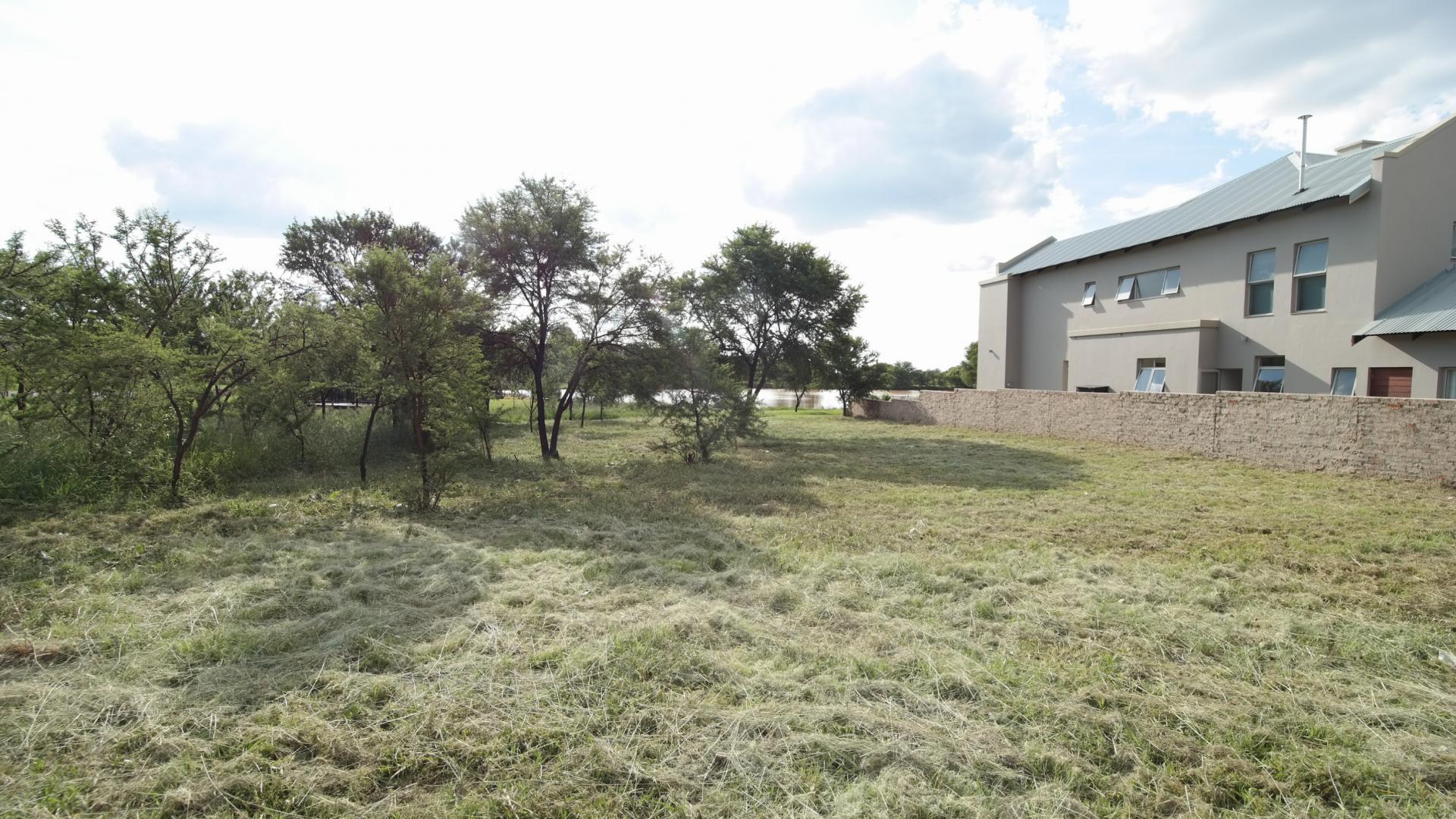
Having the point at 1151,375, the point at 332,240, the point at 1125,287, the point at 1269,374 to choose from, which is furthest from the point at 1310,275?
the point at 332,240

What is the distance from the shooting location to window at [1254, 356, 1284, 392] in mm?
14203

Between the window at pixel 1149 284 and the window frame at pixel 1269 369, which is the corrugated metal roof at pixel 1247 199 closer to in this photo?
the window at pixel 1149 284

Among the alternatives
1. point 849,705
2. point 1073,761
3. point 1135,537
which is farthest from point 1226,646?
point 1135,537

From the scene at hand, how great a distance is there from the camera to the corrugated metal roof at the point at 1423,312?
36.1 feet

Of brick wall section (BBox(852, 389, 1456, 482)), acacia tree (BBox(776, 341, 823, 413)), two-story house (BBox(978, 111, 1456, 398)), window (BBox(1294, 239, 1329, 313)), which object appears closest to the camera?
brick wall section (BBox(852, 389, 1456, 482))

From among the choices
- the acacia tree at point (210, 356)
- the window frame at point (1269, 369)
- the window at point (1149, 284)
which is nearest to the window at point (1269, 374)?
the window frame at point (1269, 369)

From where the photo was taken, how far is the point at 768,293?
22.5 meters

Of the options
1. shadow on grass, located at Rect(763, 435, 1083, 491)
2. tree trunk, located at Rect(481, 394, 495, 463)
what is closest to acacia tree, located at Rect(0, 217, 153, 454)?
tree trunk, located at Rect(481, 394, 495, 463)

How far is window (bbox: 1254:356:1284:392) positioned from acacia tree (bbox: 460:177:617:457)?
577 inches

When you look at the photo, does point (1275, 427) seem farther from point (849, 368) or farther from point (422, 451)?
point (849, 368)

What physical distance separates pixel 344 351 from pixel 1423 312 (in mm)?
18161

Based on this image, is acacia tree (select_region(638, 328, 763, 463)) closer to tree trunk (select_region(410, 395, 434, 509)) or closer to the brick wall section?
tree trunk (select_region(410, 395, 434, 509))

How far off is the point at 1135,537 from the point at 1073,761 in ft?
15.5

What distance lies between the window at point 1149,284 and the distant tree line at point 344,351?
38.5 feet
